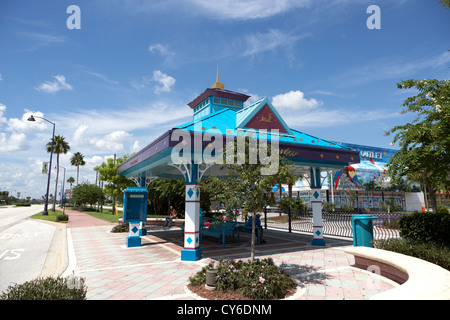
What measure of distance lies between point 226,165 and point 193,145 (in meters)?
2.06

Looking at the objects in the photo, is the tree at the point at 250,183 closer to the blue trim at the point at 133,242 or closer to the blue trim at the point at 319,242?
the blue trim at the point at 319,242

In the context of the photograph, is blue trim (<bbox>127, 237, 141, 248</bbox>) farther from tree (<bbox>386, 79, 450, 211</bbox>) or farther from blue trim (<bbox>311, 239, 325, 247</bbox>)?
tree (<bbox>386, 79, 450, 211</bbox>)

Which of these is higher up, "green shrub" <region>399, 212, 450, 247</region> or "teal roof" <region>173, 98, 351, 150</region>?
"teal roof" <region>173, 98, 351, 150</region>

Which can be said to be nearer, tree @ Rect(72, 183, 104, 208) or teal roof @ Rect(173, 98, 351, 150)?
teal roof @ Rect(173, 98, 351, 150)

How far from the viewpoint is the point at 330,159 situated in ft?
36.3

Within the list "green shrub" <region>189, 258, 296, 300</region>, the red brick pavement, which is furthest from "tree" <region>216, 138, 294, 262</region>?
the red brick pavement

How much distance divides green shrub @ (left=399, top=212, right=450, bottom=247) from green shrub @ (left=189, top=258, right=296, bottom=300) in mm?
5462

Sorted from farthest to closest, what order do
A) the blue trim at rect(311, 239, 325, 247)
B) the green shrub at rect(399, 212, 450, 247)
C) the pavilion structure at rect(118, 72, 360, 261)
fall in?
the blue trim at rect(311, 239, 325, 247), the pavilion structure at rect(118, 72, 360, 261), the green shrub at rect(399, 212, 450, 247)

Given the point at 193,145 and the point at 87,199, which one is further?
the point at 87,199

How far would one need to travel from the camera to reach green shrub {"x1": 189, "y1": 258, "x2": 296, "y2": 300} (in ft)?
17.0

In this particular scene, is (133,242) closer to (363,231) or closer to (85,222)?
(363,231)

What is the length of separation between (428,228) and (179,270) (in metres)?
8.11
